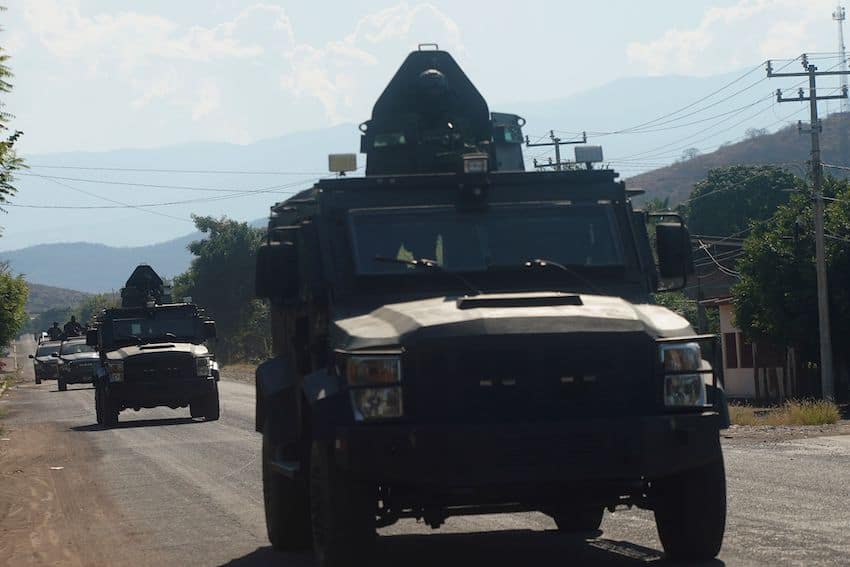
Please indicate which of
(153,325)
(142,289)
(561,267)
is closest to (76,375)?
(142,289)

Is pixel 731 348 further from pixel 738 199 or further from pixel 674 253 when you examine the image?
pixel 674 253

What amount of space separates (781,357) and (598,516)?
44.5 m

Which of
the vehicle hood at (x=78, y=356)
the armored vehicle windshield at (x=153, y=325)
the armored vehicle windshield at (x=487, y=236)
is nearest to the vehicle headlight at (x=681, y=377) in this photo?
the armored vehicle windshield at (x=487, y=236)

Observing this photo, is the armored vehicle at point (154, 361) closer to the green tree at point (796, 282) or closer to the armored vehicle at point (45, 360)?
the green tree at point (796, 282)

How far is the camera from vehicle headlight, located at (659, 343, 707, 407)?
840 cm

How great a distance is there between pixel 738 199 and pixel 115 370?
83.1 metres

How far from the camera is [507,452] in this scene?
806cm

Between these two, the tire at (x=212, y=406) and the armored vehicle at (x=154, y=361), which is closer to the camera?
the armored vehicle at (x=154, y=361)

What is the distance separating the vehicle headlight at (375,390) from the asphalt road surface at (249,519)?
183cm

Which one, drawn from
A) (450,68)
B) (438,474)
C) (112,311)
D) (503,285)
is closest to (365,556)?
(438,474)

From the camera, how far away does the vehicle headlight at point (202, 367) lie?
29172 mm

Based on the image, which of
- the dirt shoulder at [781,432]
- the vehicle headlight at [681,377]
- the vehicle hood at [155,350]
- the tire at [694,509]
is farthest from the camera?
the vehicle hood at [155,350]

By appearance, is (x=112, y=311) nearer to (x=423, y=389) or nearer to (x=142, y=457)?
(x=142, y=457)

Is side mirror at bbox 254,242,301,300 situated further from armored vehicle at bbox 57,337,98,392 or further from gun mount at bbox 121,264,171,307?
armored vehicle at bbox 57,337,98,392
